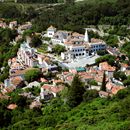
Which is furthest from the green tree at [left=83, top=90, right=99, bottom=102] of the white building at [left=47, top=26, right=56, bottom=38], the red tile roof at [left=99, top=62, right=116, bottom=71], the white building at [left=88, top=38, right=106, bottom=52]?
the white building at [left=47, top=26, right=56, bottom=38]

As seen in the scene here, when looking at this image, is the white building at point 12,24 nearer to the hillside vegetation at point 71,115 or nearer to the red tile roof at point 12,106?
the hillside vegetation at point 71,115

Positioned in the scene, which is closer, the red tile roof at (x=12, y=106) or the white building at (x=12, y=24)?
the red tile roof at (x=12, y=106)

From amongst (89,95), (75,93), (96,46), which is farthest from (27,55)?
(89,95)

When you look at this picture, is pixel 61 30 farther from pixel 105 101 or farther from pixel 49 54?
pixel 105 101

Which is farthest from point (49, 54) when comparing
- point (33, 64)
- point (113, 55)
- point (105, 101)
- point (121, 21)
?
point (121, 21)

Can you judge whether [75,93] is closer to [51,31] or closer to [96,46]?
[96,46]

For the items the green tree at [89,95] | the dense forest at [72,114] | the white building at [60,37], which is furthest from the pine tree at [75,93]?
the white building at [60,37]
